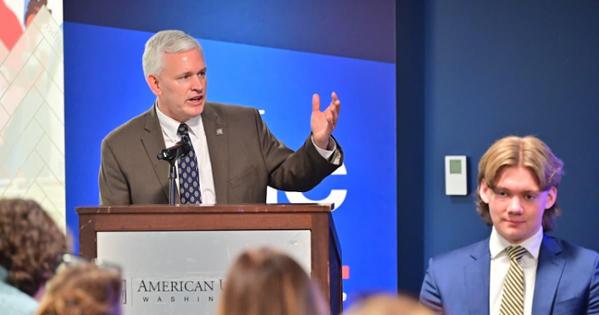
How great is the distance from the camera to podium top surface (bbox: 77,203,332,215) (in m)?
3.10

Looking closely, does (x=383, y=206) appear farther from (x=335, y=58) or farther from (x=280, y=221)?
(x=280, y=221)

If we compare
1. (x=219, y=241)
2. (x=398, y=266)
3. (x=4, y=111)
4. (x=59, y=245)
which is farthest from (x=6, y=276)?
(x=398, y=266)

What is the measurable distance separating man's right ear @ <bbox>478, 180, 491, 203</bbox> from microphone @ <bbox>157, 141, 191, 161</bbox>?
0.99 meters

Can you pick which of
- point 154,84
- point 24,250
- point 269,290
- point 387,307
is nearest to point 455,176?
point 154,84

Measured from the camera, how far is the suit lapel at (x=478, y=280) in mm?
3436


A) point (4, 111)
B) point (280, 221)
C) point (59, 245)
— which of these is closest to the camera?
point (59, 245)

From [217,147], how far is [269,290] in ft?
7.09

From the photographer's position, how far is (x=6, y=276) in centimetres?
228

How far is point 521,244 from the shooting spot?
135 inches

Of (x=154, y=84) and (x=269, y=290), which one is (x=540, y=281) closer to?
(x=154, y=84)

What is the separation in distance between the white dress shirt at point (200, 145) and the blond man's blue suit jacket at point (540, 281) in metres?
0.55

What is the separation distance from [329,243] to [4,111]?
2480 millimetres

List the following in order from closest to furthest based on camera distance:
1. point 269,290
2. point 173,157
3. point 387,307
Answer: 1. point 387,307
2. point 269,290
3. point 173,157

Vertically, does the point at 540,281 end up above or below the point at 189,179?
below
